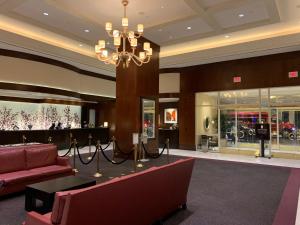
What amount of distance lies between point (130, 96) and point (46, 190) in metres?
5.45

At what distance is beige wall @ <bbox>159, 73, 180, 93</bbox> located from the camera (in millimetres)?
11945

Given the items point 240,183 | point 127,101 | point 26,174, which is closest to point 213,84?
point 127,101

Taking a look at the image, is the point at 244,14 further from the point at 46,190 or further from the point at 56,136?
the point at 56,136

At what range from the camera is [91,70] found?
12.5 metres

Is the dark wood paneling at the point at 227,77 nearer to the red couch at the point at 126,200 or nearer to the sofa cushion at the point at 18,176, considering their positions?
the red couch at the point at 126,200

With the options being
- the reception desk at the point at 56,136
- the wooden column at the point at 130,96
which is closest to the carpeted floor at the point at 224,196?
the wooden column at the point at 130,96

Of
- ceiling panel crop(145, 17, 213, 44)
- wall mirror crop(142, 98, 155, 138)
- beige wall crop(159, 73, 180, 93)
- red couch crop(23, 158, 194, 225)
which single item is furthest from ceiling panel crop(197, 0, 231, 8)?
beige wall crop(159, 73, 180, 93)

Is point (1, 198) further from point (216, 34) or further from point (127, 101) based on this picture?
point (216, 34)

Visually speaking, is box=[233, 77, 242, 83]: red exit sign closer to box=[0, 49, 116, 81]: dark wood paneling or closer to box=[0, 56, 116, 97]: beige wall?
box=[0, 56, 116, 97]: beige wall

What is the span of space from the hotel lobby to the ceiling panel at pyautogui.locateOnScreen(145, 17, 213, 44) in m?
0.06

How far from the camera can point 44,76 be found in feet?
31.9

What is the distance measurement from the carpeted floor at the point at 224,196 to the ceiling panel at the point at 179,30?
15.1ft

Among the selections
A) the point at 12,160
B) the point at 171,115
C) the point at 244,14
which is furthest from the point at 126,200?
the point at 171,115

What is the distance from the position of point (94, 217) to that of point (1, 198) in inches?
124
